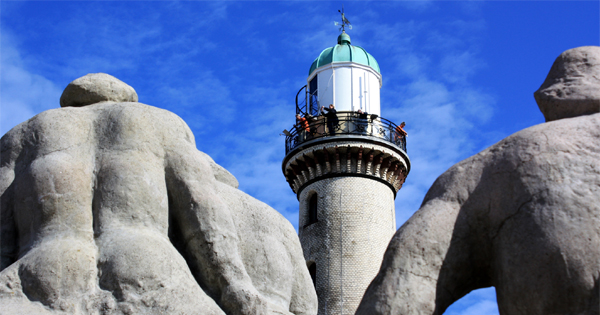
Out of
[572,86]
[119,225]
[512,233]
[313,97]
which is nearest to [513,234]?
[512,233]

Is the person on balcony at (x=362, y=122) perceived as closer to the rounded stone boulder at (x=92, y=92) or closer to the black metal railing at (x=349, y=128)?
the black metal railing at (x=349, y=128)

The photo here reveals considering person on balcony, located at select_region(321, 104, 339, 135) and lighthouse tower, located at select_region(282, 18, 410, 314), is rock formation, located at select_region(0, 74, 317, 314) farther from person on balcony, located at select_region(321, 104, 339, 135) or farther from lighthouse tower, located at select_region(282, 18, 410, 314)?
person on balcony, located at select_region(321, 104, 339, 135)

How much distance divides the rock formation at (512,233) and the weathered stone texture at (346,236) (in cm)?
2383

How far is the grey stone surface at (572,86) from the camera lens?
4.13 meters

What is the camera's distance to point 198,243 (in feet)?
19.5

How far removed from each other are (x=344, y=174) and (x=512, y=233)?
89.7 ft

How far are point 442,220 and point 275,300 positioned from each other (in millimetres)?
3077

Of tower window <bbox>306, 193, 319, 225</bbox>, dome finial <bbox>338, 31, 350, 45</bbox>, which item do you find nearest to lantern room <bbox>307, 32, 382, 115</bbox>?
dome finial <bbox>338, 31, 350, 45</bbox>

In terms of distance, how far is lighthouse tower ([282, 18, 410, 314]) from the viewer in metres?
28.6

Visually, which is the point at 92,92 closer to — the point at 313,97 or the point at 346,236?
the point at 346,236

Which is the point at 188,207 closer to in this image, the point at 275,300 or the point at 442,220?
the point at 275,300

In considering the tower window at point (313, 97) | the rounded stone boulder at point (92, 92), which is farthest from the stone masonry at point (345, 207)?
the rounded stone boulder at point (92, 92)

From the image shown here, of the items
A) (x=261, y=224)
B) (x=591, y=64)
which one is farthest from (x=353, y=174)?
(x=591, y=64)

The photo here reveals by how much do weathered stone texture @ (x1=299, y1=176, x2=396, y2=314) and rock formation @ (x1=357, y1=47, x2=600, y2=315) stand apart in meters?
23.8
